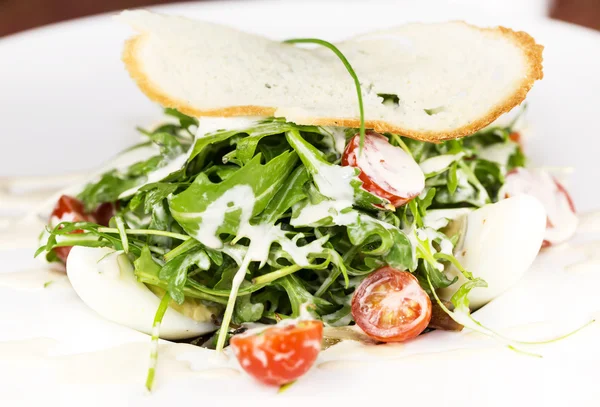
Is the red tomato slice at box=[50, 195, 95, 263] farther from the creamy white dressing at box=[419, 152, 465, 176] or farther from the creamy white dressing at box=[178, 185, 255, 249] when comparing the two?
the creamy white dressing at box=[419, 152, 465, 176]

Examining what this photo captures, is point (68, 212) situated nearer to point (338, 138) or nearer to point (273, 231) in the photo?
point (273, 231)

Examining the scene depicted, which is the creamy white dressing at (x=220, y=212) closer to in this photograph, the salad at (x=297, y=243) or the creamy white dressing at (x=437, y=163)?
the salad at (x=297, y=243)

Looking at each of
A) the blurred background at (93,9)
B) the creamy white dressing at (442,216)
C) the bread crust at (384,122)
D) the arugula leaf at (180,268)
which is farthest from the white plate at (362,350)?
the blurred background at (93,9)

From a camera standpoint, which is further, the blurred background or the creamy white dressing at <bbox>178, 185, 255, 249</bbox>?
the blurred background

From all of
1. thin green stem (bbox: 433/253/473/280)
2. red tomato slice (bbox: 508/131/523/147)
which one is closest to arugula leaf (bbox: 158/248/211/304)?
thin green stem (bbox: 433/253/473/280)

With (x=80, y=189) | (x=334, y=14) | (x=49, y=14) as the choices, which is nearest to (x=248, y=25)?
(x=334, y=14)

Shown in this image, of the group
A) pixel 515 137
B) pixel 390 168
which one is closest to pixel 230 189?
pixel 390 168

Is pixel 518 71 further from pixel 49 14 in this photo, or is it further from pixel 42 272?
pixel 49 14
